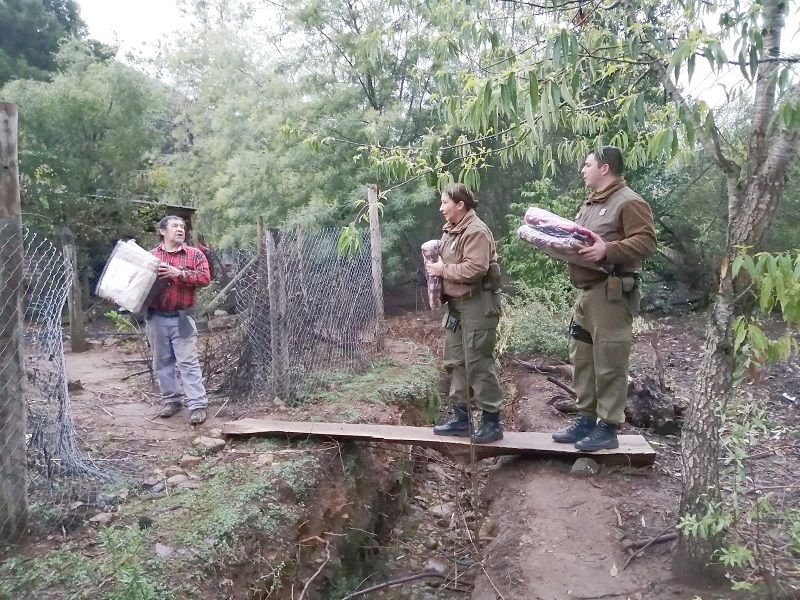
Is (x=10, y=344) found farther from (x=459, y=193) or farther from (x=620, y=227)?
(x=620, y=227)

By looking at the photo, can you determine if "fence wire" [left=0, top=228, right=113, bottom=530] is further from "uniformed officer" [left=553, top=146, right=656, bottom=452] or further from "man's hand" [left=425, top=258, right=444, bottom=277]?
"uniformed officer" [left=553, top=146, right=656, bottom=452]

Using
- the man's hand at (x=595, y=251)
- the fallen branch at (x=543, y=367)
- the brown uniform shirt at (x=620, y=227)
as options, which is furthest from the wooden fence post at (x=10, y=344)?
the fallen branch at (x=543, y=367)

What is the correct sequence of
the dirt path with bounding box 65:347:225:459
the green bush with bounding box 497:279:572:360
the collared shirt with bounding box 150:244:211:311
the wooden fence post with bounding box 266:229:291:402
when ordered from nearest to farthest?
1. the dirt path with bounding box 65:347:225:459
2. the collared shirt with bounding box 150:244:211:311
3. the wooden fence post with bounding box 266:229:291:402
4. the green bush with bounding box 497:279:572:360

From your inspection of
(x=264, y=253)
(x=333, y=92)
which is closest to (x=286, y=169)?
(x=333, y=92)

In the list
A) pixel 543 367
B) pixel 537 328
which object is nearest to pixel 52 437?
pixel 543 367

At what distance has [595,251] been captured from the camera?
3.25 meters

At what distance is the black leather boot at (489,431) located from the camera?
3926 millimetres

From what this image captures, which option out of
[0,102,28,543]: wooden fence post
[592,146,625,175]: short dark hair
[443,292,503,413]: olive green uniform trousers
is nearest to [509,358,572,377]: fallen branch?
[443,292,503,413]: olive green uniform trousers

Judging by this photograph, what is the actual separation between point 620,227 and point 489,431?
1607 mm

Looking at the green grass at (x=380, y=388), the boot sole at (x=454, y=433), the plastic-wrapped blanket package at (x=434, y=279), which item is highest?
the plastic-wrapped blanket package at (x=434, y=279)

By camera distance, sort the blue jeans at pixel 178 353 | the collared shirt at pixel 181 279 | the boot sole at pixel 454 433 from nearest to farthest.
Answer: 1. the boot sole at pixel 454 433
2. the collared shirt at pixel 181 279
3. the blue jeans at pixel 178 353

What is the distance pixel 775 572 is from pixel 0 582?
319 cm

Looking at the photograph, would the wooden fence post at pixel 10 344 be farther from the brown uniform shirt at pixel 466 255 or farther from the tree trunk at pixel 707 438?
the tree trunk at pixel 707 438

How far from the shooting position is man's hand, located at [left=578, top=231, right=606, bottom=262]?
10.6ft
